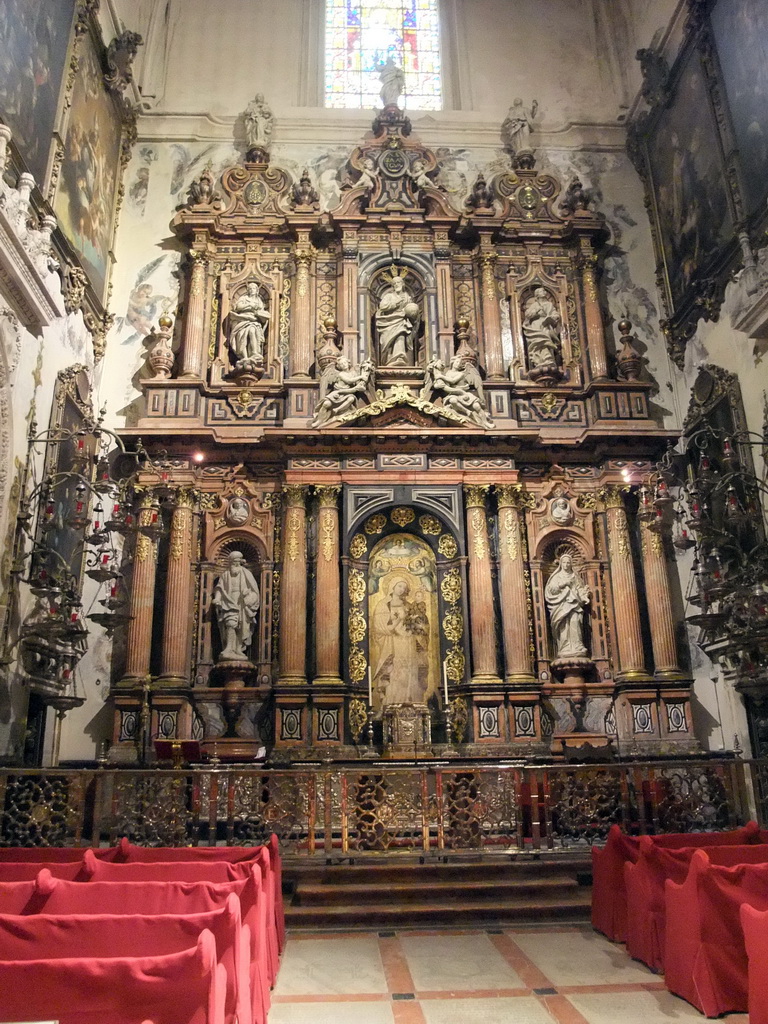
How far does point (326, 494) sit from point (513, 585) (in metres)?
3.43

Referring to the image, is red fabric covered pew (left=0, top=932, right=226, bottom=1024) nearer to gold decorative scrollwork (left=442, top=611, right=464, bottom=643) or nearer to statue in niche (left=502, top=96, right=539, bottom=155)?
gold decorative scrollwork (left=442, top=611, right=464, bottom=643)

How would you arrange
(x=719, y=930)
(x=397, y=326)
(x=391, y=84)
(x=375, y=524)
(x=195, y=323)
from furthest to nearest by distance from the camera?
(x=391, y=84)
(x=397, y=326)
(x=195, y=323)
(x=375, y=524)
(x=719, y=930)

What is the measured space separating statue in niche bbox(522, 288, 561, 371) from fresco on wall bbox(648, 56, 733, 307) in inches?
87.5

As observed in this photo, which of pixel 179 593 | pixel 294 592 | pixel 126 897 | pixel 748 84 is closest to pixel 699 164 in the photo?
pixel 748 84

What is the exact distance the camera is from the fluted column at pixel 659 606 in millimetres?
13438

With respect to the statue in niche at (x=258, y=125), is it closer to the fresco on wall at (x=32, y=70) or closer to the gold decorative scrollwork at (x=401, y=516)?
the fresco on wall at (x=32, y=70)

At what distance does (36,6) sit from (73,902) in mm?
11788

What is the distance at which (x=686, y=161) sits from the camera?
14.9 metres

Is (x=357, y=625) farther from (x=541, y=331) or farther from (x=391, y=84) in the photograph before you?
(x=391, y=84)

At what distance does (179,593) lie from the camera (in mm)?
13648

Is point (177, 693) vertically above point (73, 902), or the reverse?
point (177, 693)

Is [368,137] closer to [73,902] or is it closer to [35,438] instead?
[35,438]

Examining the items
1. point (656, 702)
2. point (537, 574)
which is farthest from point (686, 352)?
point (656, 702)

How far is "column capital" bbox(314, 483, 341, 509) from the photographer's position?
14.2 m
